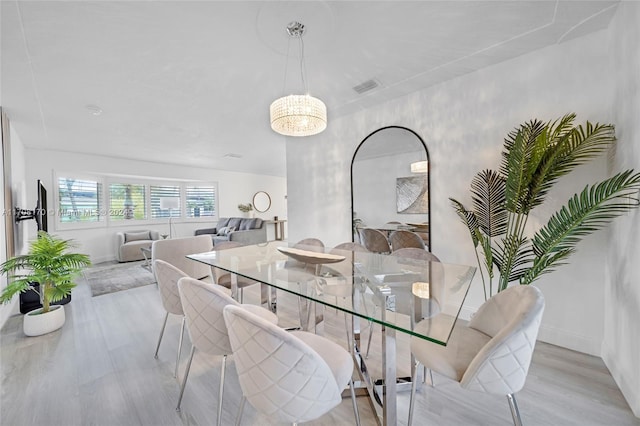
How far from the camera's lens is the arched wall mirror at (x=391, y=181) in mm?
2854

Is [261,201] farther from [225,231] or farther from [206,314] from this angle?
[206,314]

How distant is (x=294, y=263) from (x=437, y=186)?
1.79 meters

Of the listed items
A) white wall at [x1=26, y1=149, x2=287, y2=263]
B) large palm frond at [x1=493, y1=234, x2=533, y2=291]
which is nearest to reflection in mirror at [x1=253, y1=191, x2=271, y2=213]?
white wall at [x1=26, y1=149, x2=287, y2=263]

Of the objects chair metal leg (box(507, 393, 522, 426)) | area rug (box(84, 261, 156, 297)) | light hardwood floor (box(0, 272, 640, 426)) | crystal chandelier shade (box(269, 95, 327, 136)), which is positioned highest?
crystal chandelier shade (box(269, 95, 327, 136))

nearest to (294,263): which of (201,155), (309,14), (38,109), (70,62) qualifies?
(309,14)

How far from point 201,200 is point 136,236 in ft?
6.89

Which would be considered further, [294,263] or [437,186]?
[437,186]

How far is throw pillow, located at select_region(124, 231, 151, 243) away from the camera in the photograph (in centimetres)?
563

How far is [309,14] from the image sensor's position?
1.72 metres

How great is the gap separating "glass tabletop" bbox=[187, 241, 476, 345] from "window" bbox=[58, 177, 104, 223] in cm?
519

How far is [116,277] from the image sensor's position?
421 centimetres

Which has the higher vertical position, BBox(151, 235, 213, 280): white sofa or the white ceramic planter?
BBox(151, 235, 213, 280): white sofa

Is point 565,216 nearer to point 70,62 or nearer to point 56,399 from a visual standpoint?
point 56,399

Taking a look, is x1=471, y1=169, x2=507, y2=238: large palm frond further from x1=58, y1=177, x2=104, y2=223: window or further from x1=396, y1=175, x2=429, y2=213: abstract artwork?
x1=58, y1=177, x2=104, y2=223: window
